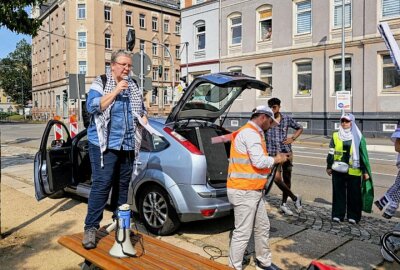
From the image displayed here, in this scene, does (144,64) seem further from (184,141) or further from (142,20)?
(142,20)

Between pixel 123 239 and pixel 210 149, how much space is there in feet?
8.25

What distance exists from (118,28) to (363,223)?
52.1 meters

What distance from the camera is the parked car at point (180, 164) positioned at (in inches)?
198

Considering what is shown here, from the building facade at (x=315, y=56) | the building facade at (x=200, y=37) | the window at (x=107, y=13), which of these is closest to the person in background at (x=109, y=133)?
the building facade at (x=315, y=56)

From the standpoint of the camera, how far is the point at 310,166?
1278 centimetres

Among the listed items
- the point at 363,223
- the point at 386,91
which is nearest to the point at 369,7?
the point at 386,91

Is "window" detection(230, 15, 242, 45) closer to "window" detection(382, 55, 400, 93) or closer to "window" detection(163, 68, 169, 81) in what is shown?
"window" detection(382, 55, 400, 93)

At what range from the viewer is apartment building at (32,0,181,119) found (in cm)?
5119

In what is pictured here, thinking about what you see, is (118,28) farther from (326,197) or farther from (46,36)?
(326,197)

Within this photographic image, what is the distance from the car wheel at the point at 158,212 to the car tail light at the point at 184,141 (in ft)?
2.19

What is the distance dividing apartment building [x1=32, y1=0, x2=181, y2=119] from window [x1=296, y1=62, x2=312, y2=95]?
22.1m

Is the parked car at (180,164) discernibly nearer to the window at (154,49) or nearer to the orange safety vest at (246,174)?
the orange safety vest at (246,174)

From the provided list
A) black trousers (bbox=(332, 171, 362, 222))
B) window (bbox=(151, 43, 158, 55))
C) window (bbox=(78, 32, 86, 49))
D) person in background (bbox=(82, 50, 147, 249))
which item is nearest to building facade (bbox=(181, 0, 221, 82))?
window (bbox=(78, 32, 86, 49))

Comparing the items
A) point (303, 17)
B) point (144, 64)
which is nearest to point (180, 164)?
point (144, 64)
